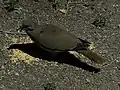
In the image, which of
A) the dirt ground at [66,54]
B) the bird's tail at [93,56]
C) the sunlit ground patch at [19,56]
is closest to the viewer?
the dirt ground at [66,54]

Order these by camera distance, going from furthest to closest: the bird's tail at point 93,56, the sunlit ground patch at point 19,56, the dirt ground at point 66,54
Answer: the sunlit ground patch at point 19,56 → the bird's tail at point 93,56 → the dirt ground at point 66,54

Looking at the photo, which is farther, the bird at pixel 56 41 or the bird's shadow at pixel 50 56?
the bird's shadow at pixel 50 56

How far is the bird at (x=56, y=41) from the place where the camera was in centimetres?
686

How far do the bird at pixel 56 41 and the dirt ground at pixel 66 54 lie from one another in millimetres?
238

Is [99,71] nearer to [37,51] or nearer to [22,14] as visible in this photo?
[37,51]

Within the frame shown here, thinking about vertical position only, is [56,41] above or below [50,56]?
above

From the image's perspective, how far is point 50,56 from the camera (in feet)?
24.0

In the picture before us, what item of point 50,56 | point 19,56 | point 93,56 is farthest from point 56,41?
point 19,56

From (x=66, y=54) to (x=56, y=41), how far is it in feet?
1.90

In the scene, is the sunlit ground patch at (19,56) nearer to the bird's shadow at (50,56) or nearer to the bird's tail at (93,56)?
the bird's shadow at (50,56)

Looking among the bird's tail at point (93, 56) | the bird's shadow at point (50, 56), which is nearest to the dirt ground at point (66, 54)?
the bird's shadow at point (50, 56)

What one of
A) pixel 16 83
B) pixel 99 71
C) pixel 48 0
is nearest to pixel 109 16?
pixel 48 0

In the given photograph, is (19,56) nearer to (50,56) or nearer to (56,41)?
(50,56)

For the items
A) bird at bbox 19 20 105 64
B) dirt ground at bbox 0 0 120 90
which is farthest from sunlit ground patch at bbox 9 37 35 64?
bird at bbox 19 20 105 64
